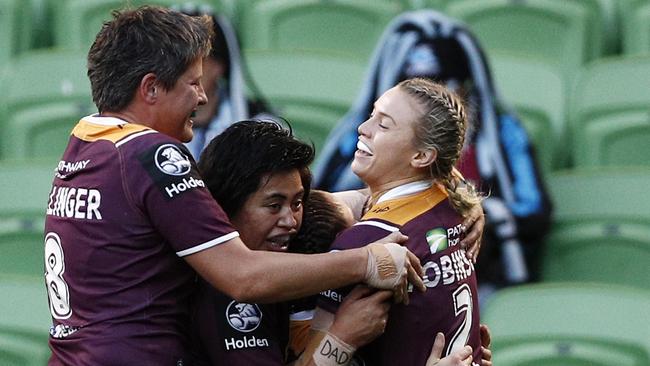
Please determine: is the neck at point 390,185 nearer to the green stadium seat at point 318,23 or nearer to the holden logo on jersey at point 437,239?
the holden logo on jersey at point 437,239

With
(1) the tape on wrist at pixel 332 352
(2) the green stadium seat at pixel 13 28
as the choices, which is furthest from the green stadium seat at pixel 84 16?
(1) the tape on wrist at pixel 332 352

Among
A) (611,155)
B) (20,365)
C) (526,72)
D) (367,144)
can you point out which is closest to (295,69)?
(526,72)

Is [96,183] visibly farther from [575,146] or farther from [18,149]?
[575,146]

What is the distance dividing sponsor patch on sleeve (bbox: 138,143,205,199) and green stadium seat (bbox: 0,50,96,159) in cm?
262

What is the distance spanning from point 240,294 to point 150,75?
0.57 meters

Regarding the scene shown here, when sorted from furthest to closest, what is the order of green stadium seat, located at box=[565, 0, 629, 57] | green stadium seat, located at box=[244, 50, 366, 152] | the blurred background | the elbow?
green stadium seat, located at box=[565, 0, 629, 57] < green stadium seat, located at box=[244, 50, 366, 152] < the blurred background < the elbow

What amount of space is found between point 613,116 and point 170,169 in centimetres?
309

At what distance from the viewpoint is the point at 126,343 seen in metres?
3.41

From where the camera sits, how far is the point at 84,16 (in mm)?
6574

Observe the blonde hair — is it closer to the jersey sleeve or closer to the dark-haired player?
the dark-haired player

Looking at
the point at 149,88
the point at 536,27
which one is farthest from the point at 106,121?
the point at 536,27

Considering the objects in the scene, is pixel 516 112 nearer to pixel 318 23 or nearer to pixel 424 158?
pixel 318 23

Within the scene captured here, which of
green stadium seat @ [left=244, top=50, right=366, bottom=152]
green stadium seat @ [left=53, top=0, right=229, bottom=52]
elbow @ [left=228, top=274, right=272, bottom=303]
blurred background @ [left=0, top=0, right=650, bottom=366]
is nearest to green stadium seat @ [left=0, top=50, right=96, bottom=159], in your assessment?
blurred background @ [left=0, top=0, right=650, bottom=366]

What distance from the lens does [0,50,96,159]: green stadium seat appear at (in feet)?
19.7
